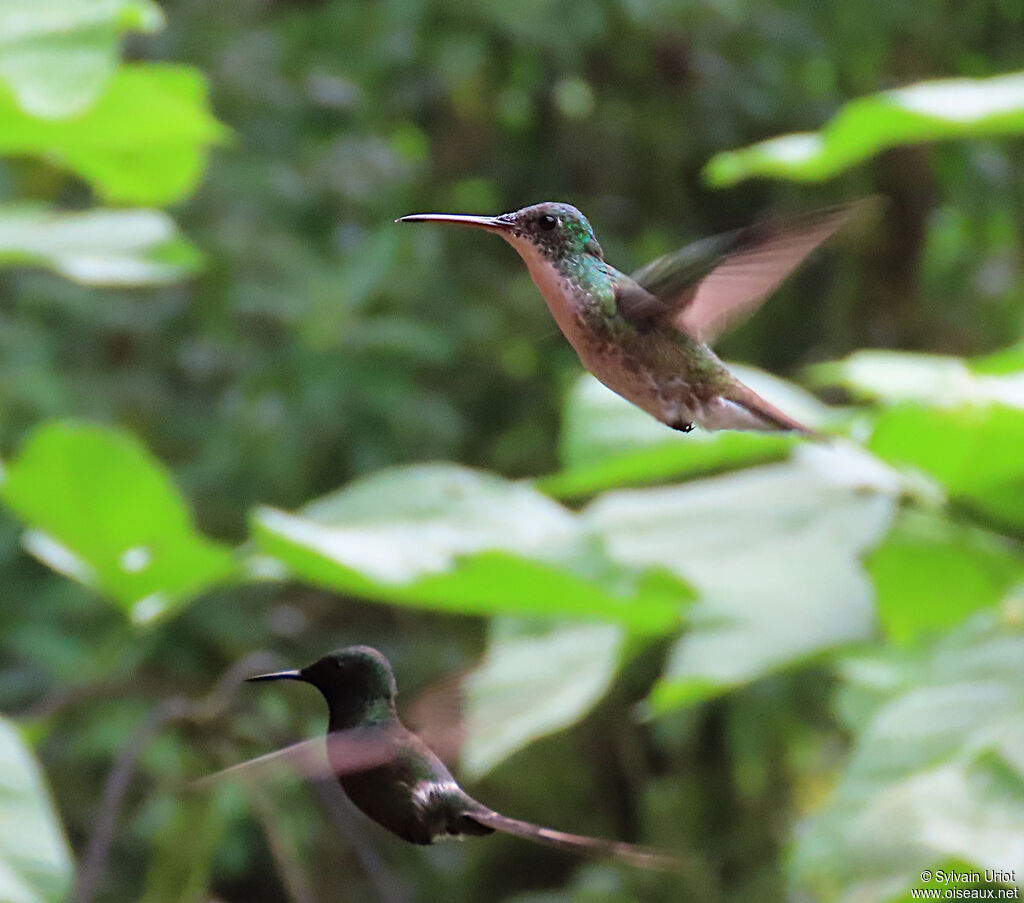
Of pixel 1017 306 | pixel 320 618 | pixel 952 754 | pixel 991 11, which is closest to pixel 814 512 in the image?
pixel 952 754

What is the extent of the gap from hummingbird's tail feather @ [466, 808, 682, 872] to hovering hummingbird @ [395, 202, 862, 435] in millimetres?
59

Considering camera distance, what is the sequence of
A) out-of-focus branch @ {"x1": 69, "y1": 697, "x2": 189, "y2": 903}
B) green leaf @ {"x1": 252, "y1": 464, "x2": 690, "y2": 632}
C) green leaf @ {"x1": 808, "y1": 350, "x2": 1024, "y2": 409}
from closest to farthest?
out-of-focus branch @ {"x1": 69, "y1": 697, "x2": 189, "y2": 903}
green leaf @ {"x1": 252, "y1": 464, "x2": 690, "y2": 632}
green leaf @ {"x1": 808, "y1": 350, "x2": 1024, "y2": 409}

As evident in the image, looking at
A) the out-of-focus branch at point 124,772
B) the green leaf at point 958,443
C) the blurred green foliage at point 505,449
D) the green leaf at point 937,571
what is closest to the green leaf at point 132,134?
the blurred green foliage at point 505,449

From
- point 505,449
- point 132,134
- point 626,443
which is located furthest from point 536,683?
point 505,449

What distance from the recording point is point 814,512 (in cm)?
95

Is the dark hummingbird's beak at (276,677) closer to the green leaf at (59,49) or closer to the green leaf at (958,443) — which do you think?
the green leaf at (59,49)

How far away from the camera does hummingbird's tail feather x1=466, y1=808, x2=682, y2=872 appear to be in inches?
6.3

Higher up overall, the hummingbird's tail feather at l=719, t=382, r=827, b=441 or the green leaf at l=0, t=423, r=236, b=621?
the hummingbird's tail feather at l=719, t=382, r=827, b=441

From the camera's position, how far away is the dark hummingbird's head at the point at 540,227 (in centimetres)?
18

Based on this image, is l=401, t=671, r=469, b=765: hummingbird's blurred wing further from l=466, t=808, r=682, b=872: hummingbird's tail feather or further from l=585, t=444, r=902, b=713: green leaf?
l=585, t=444, r=902, b=713: green leaf

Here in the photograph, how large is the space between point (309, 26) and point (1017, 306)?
1.43 m

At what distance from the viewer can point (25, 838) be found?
599mm

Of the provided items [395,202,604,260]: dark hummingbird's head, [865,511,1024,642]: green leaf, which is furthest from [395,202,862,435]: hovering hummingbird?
[865,511,1024,642]: green leaf

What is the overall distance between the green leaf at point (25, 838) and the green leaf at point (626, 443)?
361mm
